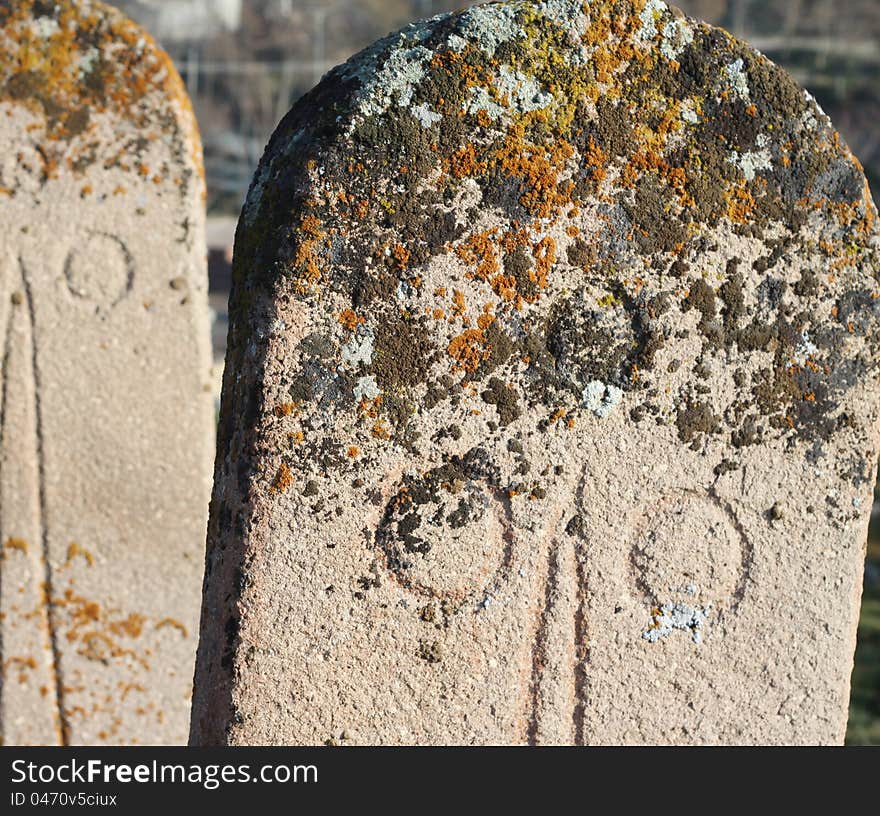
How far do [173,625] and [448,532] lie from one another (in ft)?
5.83

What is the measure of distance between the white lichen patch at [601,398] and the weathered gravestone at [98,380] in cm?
161

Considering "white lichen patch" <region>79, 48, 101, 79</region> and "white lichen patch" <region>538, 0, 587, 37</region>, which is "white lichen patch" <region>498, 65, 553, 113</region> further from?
→ "white lichen patch" <region>79, 48, 101, 79</region>

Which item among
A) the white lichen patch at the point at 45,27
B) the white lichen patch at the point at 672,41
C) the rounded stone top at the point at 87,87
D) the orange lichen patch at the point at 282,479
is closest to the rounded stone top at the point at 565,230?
the white lichen patch at the point at 672,41

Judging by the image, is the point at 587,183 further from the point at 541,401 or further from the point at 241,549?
the point at 241,549

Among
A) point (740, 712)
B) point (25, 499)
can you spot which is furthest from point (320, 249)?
point (25, 499)

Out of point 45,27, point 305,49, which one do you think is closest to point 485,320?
point 45,27

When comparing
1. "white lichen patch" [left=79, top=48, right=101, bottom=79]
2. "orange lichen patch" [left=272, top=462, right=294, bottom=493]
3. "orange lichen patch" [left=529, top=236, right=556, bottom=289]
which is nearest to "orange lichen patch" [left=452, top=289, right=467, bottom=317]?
"orange lichen patch" [left=529, top=236, right=556, bottom=289]

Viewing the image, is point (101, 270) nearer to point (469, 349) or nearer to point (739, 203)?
point (469, 349)

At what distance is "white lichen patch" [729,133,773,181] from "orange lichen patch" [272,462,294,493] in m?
0.87

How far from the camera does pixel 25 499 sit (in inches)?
142

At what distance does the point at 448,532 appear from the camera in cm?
220

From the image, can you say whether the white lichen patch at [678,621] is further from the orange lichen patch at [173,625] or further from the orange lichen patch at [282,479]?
the orange lichen patch at [173,625]

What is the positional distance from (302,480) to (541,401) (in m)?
0.41

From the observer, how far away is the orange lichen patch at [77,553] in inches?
143
